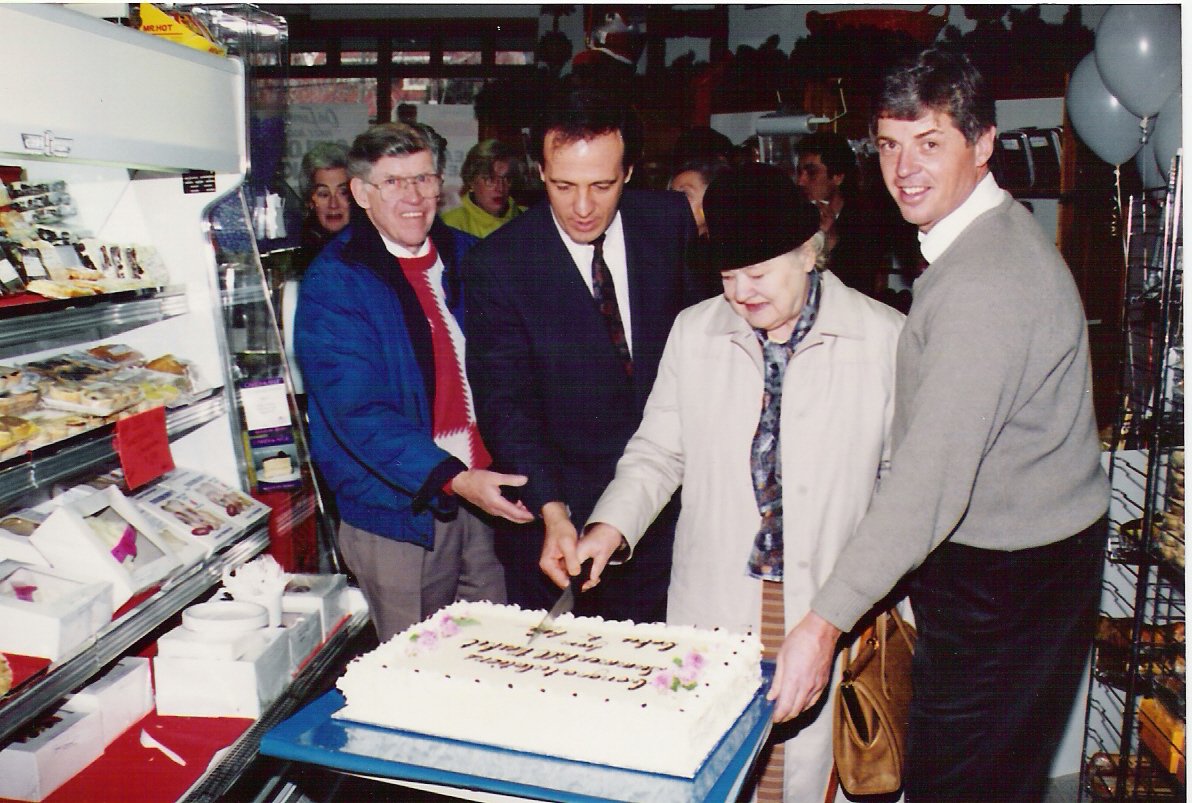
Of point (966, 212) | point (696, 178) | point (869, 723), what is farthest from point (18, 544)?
point (696, 178)

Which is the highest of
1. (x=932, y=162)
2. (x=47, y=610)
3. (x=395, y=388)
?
(x=932, y=162)

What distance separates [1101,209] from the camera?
573 centimetres

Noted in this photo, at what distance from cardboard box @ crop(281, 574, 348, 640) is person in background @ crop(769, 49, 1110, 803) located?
59.0 inches

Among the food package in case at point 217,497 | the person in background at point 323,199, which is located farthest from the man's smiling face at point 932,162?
the person in background at point 323,199

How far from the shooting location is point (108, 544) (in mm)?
2414

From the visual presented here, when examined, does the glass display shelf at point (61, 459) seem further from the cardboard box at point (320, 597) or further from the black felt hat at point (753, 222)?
the black felt hat at point (753, 222)

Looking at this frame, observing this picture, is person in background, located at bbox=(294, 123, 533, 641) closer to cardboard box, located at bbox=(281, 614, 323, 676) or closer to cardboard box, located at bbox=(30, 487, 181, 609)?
cardboard box, located at bbox=(281, 614, 323, 676)

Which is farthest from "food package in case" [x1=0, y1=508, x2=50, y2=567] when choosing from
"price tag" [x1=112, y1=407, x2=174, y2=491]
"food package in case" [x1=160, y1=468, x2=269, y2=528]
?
"food package in case" [x1=160, y1=468, x2=269, y2=528]

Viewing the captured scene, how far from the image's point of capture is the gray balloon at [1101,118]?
4410mm

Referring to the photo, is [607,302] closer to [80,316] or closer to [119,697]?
[80,316]

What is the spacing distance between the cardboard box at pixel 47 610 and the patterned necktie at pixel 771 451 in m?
1.59

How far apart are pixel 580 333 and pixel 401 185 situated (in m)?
0.83

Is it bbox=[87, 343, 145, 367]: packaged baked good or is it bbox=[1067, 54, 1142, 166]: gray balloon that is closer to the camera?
bbox=[87, 343, 145, 367]: packaged baked good

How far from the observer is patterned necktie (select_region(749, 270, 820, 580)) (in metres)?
2.45
